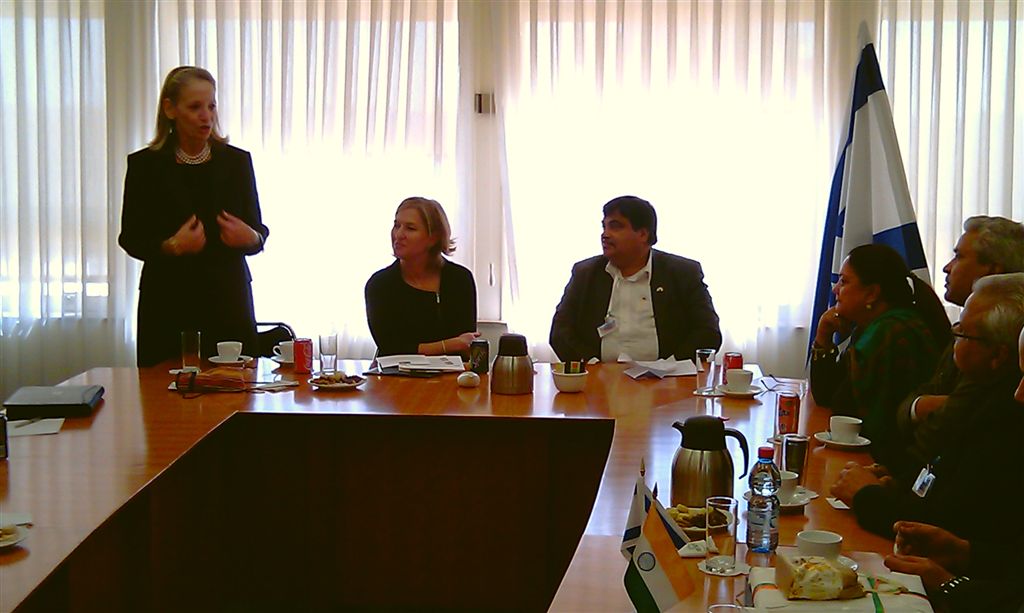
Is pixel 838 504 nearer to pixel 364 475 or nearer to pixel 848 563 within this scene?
pixel 848 563

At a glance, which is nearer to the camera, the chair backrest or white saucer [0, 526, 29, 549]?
white saucer [0, 526, 29, 549]

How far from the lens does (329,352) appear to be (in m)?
3.56

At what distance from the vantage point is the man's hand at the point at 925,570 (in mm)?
1785

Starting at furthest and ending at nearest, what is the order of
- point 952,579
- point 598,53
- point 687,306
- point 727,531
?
point 598,53, point 687,306, point 727,531, point 952,579

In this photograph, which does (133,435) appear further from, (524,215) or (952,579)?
(524,215)

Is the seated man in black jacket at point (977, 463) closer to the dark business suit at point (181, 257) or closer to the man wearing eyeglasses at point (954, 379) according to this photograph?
the man wearing eyeglasses at point (954, 379)

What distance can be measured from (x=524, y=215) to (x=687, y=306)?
3.88 ft

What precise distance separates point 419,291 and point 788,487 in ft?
7.65

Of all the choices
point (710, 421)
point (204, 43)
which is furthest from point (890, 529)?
point (204, 43)

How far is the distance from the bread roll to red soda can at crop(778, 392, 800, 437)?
46.1 inches

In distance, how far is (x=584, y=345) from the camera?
174 inches

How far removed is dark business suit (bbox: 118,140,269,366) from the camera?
3.89 m

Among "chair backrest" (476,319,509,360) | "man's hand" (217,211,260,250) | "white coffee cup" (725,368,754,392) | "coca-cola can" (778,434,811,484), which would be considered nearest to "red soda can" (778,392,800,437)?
"coca-cola can" (778,434,811,484)

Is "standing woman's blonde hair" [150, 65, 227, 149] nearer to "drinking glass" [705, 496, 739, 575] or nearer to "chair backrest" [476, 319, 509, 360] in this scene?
"chair backrest" [476, 319, 509, 360]
